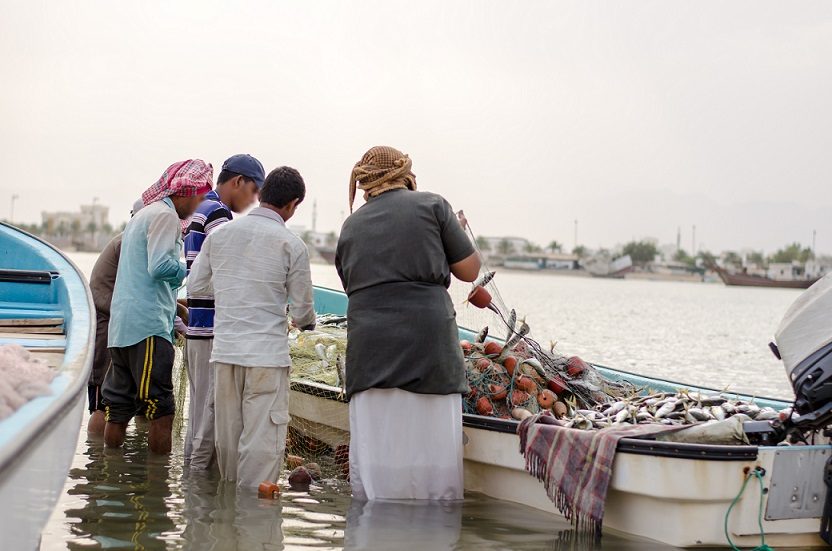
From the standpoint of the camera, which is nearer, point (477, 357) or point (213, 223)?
point (213, 223)

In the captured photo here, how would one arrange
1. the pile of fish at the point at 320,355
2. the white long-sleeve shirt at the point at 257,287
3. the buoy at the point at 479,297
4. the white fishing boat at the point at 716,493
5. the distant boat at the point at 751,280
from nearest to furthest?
the white fishing boat at the point at 716,493, the white long-sleeve shirt at the point at 257,287, the buoy at the point at 479,297, the pile of fish at the point at 320,355, the distant boat at the point at 751,280

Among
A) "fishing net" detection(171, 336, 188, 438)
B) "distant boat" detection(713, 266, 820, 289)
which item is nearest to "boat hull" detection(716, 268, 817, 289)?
"distant boat" detection(713, 266, 820, 289)

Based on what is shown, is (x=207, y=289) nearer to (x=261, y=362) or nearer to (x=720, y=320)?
(x=261, y=362)

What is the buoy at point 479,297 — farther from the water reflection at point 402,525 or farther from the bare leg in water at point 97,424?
the bare leg in water at point 97,424

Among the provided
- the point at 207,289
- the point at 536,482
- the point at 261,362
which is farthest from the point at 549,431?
the point at 207,289

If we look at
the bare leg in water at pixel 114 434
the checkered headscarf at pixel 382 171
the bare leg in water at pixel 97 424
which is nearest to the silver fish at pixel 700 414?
the checkered headscarf at pixel 382 171

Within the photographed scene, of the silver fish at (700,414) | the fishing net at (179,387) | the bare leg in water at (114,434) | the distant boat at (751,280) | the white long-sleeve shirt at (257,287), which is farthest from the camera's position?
the distant boat at (751,280)

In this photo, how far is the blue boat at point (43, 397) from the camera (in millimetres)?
3260

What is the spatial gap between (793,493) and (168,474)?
4.27 metres

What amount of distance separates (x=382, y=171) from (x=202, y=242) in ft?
5.55

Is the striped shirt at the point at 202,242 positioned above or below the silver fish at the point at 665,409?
above

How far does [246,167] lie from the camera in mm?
7430

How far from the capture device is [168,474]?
293 inches

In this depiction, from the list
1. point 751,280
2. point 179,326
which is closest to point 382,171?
point 179,326
